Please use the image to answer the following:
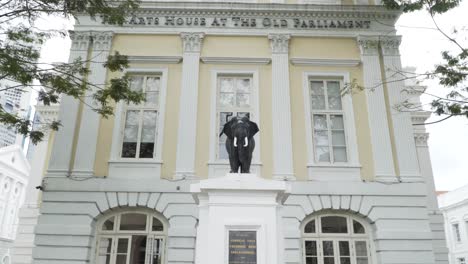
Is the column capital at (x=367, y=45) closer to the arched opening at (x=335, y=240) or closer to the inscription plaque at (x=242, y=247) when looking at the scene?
the arched opening at (x=335, y=240)

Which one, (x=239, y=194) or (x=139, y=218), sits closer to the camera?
(x=239, y=194)

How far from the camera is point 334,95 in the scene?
11.7m

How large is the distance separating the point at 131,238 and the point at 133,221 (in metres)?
0.44

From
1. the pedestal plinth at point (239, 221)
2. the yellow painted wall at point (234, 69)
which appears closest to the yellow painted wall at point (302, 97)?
the yellow painted wall at point (234, 69)

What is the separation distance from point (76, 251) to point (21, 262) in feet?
28.4

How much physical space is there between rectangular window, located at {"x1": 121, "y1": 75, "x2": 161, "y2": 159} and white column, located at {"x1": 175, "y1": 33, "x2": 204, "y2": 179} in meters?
0.81

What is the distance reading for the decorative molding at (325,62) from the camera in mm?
11695

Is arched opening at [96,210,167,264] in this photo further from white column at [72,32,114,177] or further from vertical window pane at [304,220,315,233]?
vertical window pane at [304,220,315,233]

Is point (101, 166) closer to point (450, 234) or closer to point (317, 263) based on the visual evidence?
point (317, 263)

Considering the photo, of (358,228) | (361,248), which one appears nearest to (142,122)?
(358,228)

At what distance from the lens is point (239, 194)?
589cm

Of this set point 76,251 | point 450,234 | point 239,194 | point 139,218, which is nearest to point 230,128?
point 239,194

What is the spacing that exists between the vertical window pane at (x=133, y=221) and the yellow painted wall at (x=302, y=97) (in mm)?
4190

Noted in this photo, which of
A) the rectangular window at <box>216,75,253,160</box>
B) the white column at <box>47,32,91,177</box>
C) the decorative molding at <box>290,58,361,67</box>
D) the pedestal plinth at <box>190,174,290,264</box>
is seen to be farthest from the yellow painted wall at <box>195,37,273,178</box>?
the pedestal plinth at <box>190,174,290,264</box>
